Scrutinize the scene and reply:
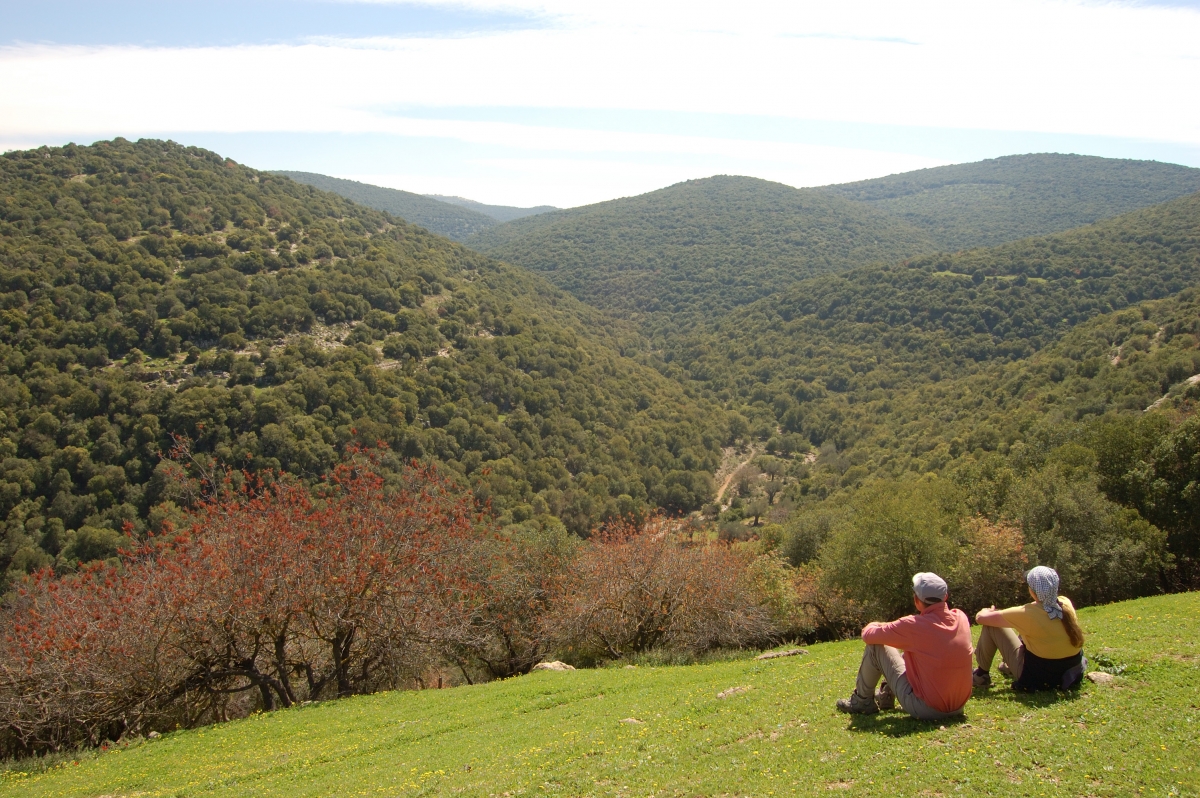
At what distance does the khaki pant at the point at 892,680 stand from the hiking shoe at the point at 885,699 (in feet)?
0.22

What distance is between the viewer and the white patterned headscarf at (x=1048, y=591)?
7.83 m

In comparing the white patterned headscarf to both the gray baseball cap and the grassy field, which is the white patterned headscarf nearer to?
the gray baseball cap

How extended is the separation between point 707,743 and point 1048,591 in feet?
15.8

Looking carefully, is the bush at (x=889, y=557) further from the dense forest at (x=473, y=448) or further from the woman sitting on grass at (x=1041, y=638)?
the woman sitting on grass at (x=1041, y=638)

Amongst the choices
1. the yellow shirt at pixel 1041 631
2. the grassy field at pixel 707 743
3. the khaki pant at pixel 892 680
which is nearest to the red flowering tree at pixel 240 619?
the grassy field at pixel 707 743

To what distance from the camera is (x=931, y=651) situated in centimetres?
773

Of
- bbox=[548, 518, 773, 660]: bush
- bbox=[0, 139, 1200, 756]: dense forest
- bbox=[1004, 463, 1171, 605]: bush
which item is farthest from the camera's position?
bbox=[1004, 463, 1171, 605]: bush

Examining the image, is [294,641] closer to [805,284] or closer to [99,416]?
[99,416]

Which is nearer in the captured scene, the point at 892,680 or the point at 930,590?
the point at 930,590

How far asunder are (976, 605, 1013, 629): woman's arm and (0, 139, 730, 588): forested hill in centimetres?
5180

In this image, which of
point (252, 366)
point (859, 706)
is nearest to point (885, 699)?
point (859, 706)

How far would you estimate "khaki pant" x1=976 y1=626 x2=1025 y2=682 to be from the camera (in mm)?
8398

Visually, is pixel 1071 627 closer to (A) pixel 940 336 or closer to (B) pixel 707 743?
(B) pixel 707 743

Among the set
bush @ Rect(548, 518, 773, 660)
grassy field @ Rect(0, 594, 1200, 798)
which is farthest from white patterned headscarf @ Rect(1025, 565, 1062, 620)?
bush @ Rect(548, 518, 773, 660)
